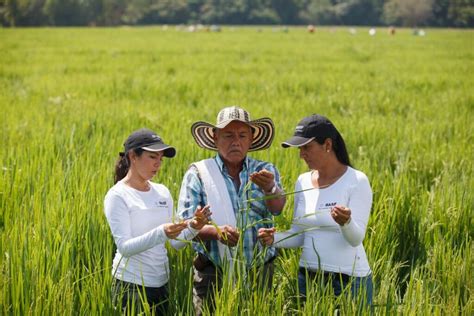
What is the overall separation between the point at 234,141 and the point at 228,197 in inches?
8.6

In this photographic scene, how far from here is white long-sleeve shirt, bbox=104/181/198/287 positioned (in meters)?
2.38

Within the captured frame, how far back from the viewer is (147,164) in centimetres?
253

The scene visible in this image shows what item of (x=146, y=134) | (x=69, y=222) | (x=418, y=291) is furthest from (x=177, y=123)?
(x=418, y=291)

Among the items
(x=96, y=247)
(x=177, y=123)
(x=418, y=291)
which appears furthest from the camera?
(x=177, y=123)

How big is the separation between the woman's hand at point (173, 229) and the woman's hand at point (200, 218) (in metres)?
0.04

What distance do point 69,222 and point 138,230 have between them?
2.24 feet

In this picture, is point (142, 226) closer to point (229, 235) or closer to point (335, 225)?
point (229, 235)

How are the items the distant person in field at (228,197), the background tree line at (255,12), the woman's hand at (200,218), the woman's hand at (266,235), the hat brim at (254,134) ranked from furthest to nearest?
the background tree line at (255,12), the hat brim at (254,134), the distant person in field at (228,197), the woman's hand at (266,235), the woman's hand at (200,218)

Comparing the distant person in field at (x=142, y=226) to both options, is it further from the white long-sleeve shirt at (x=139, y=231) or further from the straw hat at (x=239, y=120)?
the straw hat at (x=239, y=120)

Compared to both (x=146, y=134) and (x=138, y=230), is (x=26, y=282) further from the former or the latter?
(x=146, y=134)

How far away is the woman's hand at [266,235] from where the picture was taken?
2377 millimetres

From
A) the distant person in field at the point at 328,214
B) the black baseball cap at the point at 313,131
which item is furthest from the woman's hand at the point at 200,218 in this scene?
the black baseball cap at the point at 313,131

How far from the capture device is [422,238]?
11.1 ft

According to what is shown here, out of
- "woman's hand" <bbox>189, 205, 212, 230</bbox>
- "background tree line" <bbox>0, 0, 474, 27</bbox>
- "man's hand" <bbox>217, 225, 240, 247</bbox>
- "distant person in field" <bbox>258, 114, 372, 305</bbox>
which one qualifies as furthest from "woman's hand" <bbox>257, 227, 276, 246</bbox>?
"background tree line" <bbox>0, 0, 474, 27</bbox>
